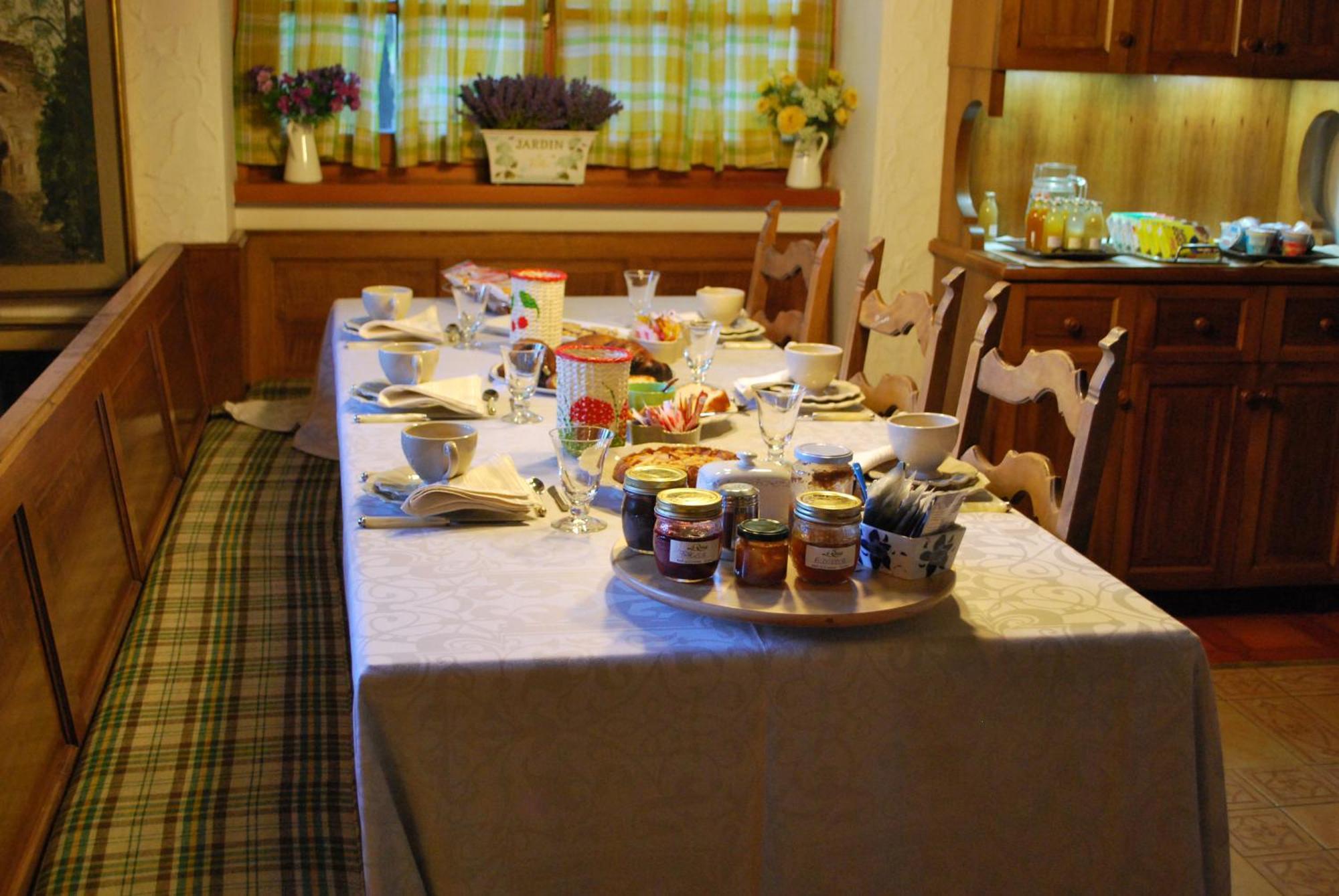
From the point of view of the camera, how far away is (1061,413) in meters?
1.90

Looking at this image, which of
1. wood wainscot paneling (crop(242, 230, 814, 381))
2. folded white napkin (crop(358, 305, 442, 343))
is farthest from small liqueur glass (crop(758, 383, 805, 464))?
wood wainscot paneling (crop(242, 230, 814, 381))

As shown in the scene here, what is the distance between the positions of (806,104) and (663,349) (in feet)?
5.72

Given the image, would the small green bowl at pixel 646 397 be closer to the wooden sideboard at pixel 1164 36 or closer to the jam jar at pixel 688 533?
the jam jar at pixel 688 533

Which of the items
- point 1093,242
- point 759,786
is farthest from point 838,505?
point 1093,242

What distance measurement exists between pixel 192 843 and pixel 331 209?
2.68 meters

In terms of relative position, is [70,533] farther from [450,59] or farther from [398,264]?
[450,59]

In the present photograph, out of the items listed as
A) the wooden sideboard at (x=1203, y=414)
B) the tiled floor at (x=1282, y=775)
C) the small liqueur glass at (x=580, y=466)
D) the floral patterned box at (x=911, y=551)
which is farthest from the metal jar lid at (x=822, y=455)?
the wooden sideboard at (x=1203, y=414)

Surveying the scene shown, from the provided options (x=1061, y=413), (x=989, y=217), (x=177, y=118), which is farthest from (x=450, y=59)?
(x=1061, y=413)

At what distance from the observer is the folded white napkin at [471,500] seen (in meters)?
1.63

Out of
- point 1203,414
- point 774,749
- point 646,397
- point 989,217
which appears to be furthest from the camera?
point 989,217

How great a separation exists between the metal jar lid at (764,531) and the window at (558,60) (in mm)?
2901

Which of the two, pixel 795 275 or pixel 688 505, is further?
pixel 795 275

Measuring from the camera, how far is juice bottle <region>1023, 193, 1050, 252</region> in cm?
337

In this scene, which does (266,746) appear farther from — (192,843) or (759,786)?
(759,786)
